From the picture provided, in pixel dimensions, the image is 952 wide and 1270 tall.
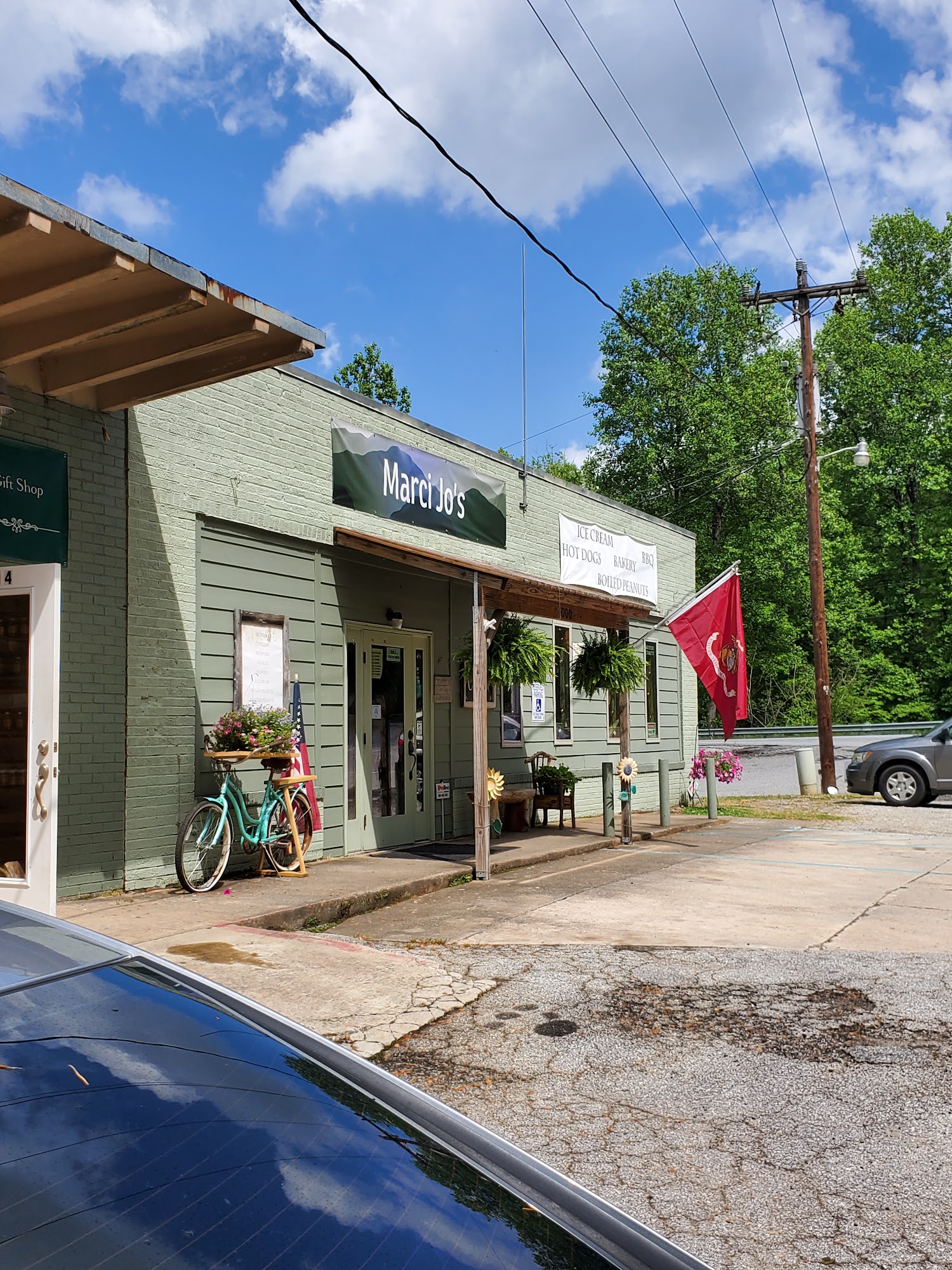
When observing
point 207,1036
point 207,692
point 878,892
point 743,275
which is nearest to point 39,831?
point 207,692

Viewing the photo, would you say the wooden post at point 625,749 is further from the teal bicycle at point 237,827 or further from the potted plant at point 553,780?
the teal bicycle at point 237,827

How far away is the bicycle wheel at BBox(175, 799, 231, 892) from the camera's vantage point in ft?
28.5

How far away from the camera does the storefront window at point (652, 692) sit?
61.4ft

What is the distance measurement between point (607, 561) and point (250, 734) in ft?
30.5

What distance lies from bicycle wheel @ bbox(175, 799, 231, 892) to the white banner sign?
7.97 metres

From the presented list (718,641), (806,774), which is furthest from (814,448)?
(718,641)

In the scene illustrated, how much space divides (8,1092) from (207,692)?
825 centimetres

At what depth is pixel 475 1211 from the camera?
1.59 meters

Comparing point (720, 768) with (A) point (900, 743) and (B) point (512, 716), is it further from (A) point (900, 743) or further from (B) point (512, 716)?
(B) point (512, 716)

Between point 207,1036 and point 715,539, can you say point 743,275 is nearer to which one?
point 715,539

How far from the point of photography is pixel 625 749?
13523mm

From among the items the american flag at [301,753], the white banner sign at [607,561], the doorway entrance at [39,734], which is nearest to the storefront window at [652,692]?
the white banner sign at [607,561]

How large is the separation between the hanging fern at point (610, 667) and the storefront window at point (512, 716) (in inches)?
42.7

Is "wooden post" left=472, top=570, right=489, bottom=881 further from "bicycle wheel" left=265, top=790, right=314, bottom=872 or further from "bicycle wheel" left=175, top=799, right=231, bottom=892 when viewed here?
"bicycle wheel" left=175, top=799, right=231, bottom=892
